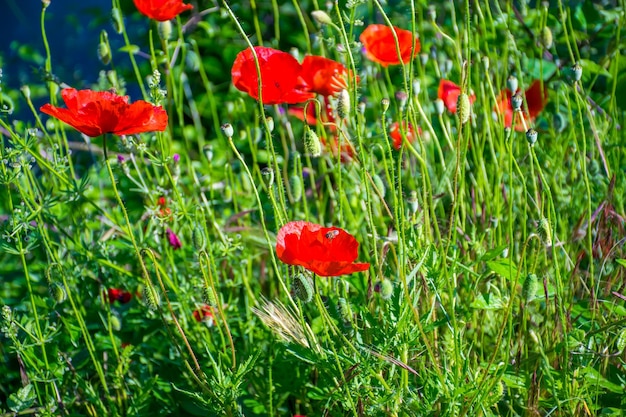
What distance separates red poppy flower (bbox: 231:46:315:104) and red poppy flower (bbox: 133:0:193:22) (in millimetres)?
209

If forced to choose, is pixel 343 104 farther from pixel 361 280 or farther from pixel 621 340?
pixel 621 340

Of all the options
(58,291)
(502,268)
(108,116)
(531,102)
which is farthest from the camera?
(531,102)

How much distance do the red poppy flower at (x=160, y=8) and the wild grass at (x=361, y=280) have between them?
0.09m

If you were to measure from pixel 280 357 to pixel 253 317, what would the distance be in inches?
4.7

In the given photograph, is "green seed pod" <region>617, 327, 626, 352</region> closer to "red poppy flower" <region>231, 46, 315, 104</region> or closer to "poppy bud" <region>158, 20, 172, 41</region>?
"red poppy flower" <region>231, 46, 315, 104</region>

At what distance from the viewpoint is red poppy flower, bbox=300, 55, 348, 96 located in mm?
1373

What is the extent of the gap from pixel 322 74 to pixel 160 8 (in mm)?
311

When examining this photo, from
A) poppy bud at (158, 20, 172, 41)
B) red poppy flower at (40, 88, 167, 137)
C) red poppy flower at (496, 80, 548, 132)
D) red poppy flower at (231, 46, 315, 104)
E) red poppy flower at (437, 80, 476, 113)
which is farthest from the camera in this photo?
red poppy flower at (496, 80, 548, 132)

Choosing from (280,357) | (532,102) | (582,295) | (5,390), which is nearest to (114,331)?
(5,390)

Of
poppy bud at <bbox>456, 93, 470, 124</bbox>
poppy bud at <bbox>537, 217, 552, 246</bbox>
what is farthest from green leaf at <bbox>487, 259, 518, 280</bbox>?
poppy bud at <bbox>456, 93, 470, 124</bbox>

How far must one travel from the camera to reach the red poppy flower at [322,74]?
54.1 inches

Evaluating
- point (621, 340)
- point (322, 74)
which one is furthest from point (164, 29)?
point (621, 340)

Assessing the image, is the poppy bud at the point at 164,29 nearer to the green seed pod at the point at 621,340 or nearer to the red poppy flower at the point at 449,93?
the red poppy flower at the point at 449,93

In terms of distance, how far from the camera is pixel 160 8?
1426 mm
